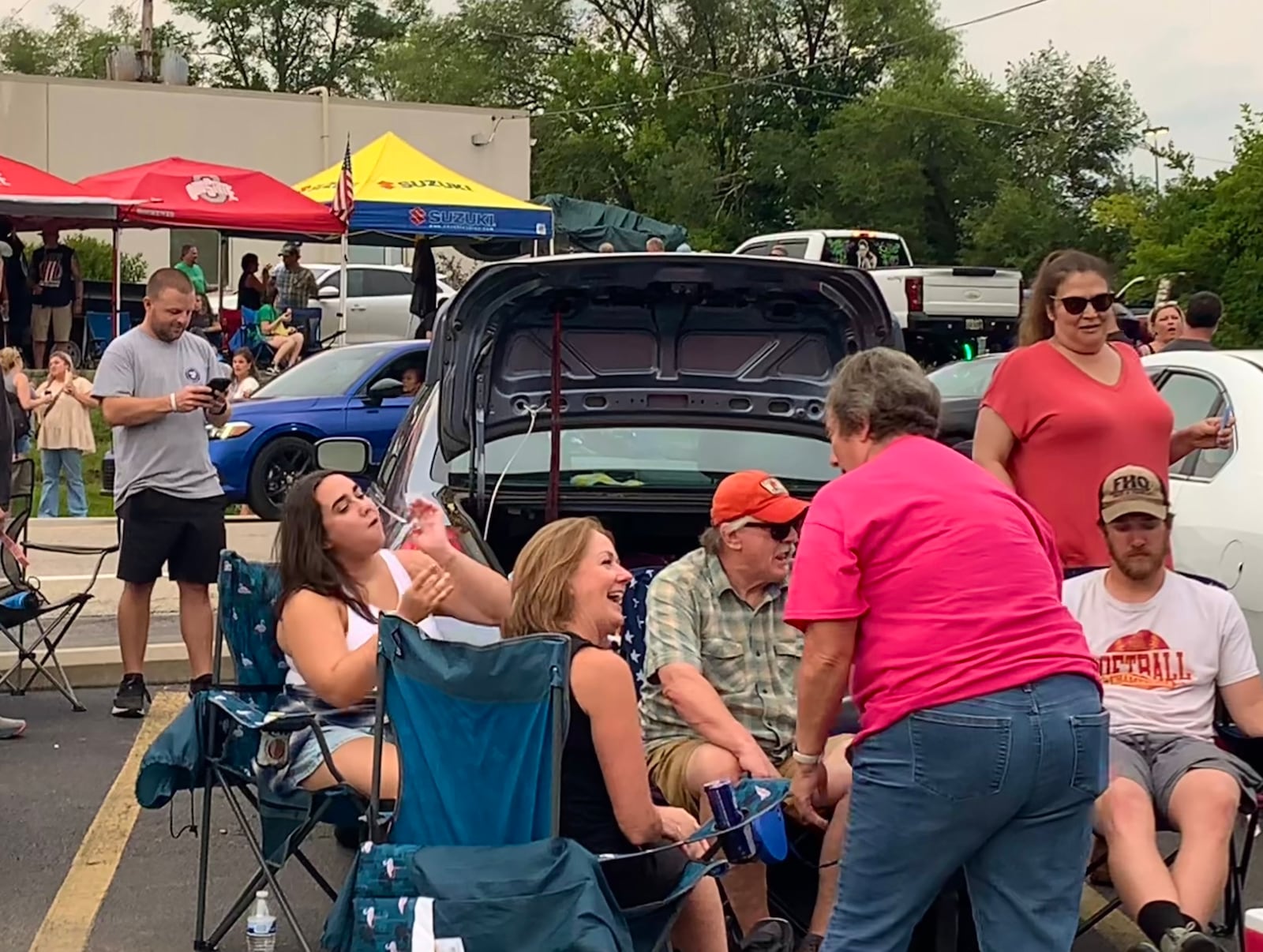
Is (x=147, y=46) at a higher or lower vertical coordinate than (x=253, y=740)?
higher

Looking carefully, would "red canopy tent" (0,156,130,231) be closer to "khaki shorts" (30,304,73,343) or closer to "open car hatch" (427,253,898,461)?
"khaki shorts" (30,304,73,343)

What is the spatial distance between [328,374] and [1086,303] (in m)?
9.96

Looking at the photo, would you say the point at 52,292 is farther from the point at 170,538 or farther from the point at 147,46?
the point at 147,46

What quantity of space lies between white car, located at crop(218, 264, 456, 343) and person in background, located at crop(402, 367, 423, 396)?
29.1ft

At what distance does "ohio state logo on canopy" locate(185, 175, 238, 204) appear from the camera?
15.8 meters

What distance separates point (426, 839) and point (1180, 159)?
66.4 ft

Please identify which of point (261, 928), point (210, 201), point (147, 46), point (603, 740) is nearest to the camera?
point (603, 740)

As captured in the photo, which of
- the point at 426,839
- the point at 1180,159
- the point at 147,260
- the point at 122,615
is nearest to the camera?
the point at 426,839

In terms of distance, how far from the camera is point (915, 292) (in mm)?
19984

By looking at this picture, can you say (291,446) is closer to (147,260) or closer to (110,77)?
(147,260)

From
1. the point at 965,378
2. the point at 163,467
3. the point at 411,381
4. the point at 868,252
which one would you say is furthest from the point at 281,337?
the point at 163,467

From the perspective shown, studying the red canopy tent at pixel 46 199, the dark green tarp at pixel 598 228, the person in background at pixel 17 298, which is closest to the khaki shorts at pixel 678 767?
the red canopy tent at pixel 46 199

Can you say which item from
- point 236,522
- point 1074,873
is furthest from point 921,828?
point 236,522

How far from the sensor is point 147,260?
30422mm
